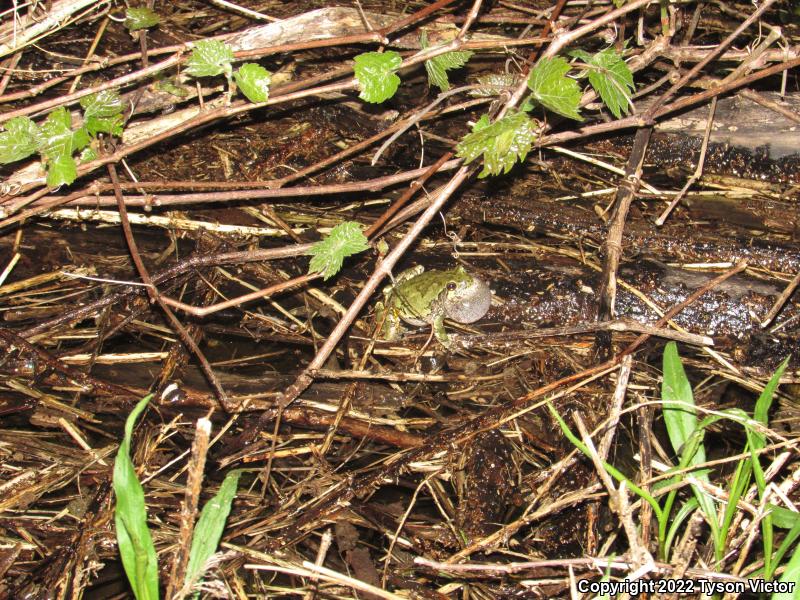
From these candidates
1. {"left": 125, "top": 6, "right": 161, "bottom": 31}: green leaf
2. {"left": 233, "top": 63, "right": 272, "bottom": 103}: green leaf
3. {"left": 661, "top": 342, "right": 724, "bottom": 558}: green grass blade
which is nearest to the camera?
{"left": 661, "top": 342, "right": 724, "bottom": 558}: green grass blade

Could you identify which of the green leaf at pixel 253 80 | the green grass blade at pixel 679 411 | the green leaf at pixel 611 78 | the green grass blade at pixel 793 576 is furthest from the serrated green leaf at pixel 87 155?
the green grass blade at pixel 793 576

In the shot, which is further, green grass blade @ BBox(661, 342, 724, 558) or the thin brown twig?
the thin brown twig

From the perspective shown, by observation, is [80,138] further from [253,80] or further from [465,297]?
[465,297]

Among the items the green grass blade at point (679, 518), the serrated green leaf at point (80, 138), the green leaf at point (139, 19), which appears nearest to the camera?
the green grass blade at point (679, 518)

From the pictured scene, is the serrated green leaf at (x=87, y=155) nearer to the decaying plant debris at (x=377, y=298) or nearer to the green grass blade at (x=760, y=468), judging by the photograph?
the decaying plant debris at (x=377, y=298)

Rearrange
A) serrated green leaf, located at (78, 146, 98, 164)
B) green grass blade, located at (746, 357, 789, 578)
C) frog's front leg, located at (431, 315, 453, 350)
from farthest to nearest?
frog's front leg, located at (431, 315, 453, 350) → serrated green leaf, located at (78, 146, 98, 164) → green grass blade, located at (746, 357, 789, 578)

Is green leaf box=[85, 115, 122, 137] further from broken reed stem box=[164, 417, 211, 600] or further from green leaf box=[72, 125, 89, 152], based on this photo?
broken reed stem box=[164, 417, 211, 600]

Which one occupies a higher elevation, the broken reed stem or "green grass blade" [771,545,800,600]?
the broken reed stem

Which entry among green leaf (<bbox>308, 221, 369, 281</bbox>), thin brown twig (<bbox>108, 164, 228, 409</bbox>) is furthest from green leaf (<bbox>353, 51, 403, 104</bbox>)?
thin brown twig (<bbox>108, 164, 228, 409</bbox>)
